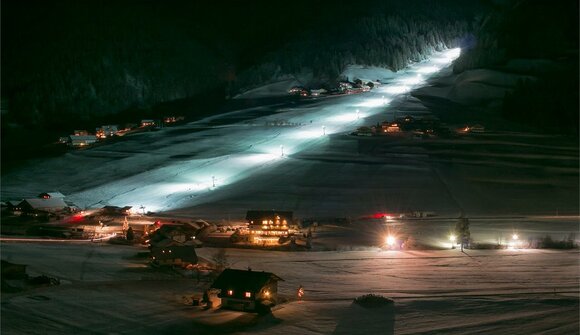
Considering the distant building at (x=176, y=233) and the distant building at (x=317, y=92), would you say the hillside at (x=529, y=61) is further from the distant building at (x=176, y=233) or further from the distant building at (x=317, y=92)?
the distant building at (x=176, y=233)

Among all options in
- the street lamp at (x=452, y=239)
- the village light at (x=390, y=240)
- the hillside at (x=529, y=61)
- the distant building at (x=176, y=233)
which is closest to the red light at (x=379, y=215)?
the village light at (x=390, y=240)

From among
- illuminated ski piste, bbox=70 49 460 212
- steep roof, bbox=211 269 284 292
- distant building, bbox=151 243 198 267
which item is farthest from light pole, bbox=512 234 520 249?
illuminated ski piste, bbox=70 49 460 212

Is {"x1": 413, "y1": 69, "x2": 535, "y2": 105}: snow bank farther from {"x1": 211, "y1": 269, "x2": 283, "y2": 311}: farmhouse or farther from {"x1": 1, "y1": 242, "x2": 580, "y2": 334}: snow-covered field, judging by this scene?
{"x1": 211, "y1": 269, "x2": 283, "y2": 311}: farmhouse

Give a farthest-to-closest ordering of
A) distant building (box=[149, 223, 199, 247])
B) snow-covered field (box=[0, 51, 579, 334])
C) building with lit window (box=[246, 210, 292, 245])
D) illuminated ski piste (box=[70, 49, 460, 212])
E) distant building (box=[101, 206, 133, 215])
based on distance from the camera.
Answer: illuminated ski piste (box=[70, 49, 460, 212]) → distant building (box=[101, 206, 133, 215]) → building with lit window (box=[246, 210, 292, 245]) → distant building (box=[149, 223, 199, 247]) → snow-covered field (box=[0, 51, 579, 334])

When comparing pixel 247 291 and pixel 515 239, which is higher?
pixel 515 239

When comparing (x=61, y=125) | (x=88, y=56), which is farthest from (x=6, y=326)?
(x=88, y=56)

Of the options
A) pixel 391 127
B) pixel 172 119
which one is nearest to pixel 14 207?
pixel 391 127

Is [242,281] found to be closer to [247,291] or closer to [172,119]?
[247,291]
